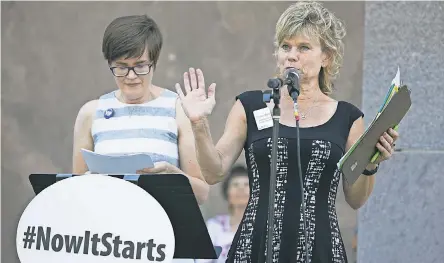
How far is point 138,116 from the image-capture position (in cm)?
403

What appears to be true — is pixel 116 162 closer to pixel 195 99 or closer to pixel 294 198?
pixel 195 99

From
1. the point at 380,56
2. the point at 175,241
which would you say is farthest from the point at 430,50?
the point at 175,241

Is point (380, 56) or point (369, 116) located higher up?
point (380, 56)

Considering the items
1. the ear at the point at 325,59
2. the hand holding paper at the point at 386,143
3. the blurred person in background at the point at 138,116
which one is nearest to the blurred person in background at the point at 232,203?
the blurred person in background at the point at 138,116

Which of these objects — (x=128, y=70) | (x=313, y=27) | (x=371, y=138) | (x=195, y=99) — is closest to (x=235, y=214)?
(x=128, y=70)

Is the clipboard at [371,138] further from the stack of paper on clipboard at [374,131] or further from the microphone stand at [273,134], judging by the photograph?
the microphone stand at [273,134]

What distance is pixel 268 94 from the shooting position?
3383 millimetres

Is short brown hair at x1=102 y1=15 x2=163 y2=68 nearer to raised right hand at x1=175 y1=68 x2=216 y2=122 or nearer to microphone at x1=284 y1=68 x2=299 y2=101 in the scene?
raised right hand at x1=175 y1=68 x2=216 y2=122

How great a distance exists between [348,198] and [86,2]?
3661 mm

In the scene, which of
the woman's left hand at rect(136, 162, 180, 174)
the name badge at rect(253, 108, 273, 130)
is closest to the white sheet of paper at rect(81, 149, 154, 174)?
the woman's left hand at rect(136, 162, 180, 174)

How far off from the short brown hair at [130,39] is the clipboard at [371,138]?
1.04 metres

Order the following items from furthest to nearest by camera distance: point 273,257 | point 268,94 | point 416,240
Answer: point 416,240
point 273,257
point 268,94

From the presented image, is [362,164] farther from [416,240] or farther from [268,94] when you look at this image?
[416,240]

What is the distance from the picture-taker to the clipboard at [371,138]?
333 centimetres
